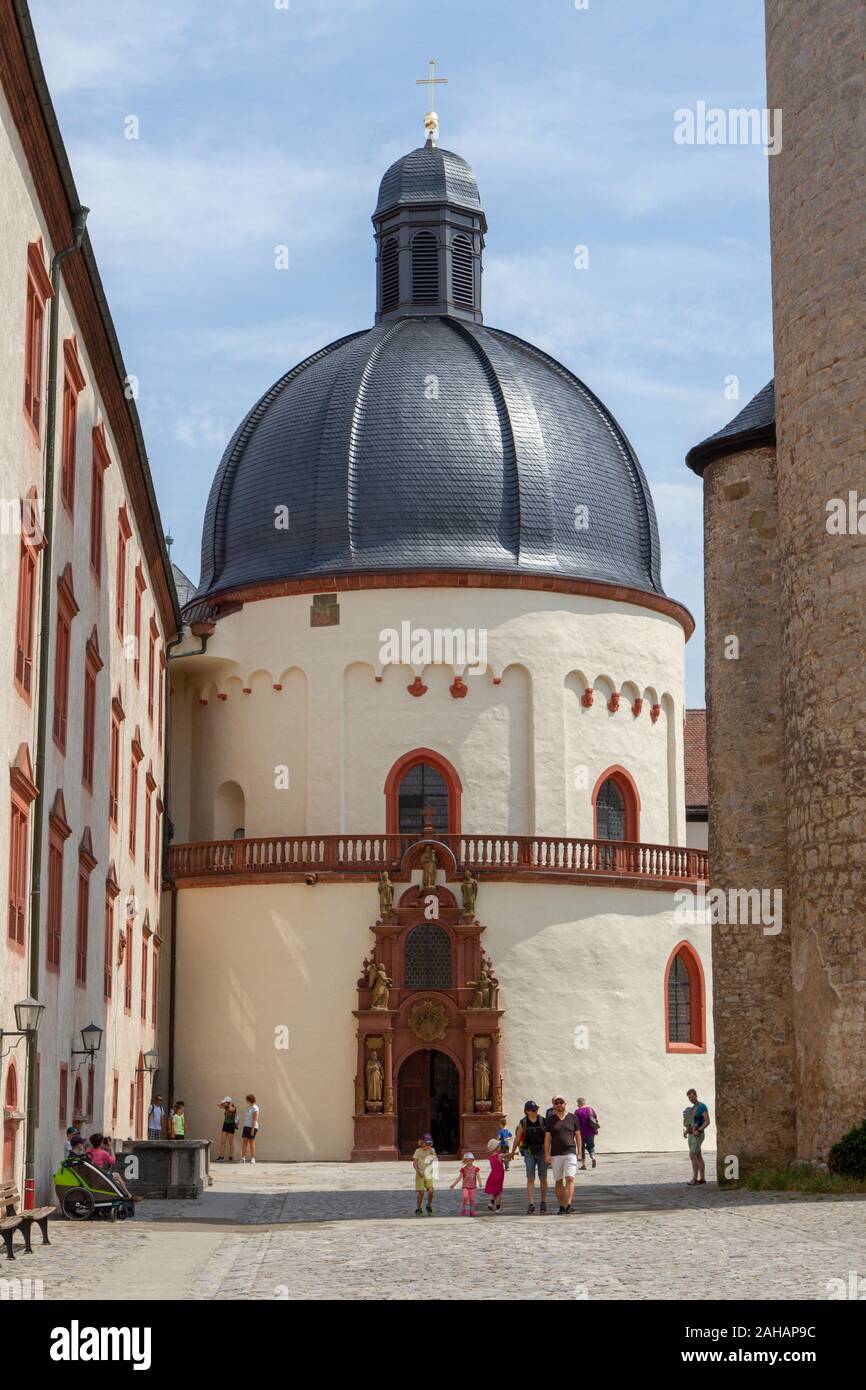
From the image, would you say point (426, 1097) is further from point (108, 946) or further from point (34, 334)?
point (34, 334)

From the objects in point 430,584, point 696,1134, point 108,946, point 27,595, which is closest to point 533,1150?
point 696,1134

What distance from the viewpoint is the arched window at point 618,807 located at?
145ft

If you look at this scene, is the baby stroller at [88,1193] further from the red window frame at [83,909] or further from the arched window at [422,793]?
the arched window at [422,793]

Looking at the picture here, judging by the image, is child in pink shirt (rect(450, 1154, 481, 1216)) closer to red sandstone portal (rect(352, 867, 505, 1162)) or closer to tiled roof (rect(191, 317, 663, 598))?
red sandstone portal (rect(352, 867, 505, 1162))

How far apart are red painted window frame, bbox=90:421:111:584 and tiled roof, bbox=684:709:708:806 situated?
96.4 ft

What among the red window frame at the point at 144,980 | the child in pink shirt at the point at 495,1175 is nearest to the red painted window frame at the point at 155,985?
the red window frame at the point at 144,980

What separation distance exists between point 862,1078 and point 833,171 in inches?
438

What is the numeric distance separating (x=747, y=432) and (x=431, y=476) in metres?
15.5

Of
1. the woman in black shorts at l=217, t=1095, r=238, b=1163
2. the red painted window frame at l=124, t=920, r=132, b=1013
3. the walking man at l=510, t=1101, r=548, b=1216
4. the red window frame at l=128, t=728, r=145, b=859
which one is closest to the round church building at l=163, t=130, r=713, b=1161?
the woman in black shorts at l=217, t=1095, r=238, b=1163

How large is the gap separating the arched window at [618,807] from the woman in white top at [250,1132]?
963 centimetres

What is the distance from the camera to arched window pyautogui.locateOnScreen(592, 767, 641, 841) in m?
44.3

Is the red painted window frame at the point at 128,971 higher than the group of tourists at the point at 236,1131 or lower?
higher
